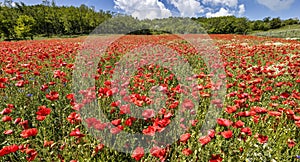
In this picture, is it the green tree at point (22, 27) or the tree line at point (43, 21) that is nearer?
the green tree at point (22, 27)

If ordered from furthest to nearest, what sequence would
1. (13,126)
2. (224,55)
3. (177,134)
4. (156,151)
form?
(224,55) → (13,126) → (177,134) → (156,151)

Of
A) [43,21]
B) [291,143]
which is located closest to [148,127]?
[291,143]

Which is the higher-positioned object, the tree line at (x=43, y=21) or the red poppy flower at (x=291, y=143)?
the tree line at (x=43, y=21)

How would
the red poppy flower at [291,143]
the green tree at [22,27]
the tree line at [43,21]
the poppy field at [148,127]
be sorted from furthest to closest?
the tree line at [43,21] < the green tree at [22,27] < the red poppy flower at [291,143] < the poppy field at [148,127]

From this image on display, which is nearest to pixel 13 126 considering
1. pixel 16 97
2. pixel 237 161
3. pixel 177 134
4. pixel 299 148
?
pixel 16 97

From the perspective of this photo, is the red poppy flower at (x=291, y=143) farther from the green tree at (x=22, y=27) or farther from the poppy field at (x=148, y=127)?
the green tree at (x=22, y=27)

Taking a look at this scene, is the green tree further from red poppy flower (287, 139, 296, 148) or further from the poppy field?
red poppy flower (287, 139, 296, 148)

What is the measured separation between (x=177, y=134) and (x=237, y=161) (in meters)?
0.78

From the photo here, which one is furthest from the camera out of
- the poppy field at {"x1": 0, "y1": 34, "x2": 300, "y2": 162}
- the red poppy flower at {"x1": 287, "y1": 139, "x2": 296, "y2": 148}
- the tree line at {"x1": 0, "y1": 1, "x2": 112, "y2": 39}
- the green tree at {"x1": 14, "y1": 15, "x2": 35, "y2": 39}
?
→ the tree line at {"x1": 0, "y1": 1, "x2": 112, "y2": 39}

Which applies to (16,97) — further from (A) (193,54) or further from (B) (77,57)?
(A) (193,54)

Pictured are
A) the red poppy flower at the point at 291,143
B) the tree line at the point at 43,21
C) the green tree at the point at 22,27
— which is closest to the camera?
the red poppy flower at the point at 291,143

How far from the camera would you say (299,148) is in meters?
2.59

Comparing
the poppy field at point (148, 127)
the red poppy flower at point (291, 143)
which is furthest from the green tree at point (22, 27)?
the red poppy flower at point (291, 143)

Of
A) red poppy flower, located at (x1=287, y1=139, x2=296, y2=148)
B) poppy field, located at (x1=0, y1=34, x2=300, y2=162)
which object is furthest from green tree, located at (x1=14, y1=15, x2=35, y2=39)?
red poppy flower, located at (x1=287, y1=139, x2=296, y2=148)
